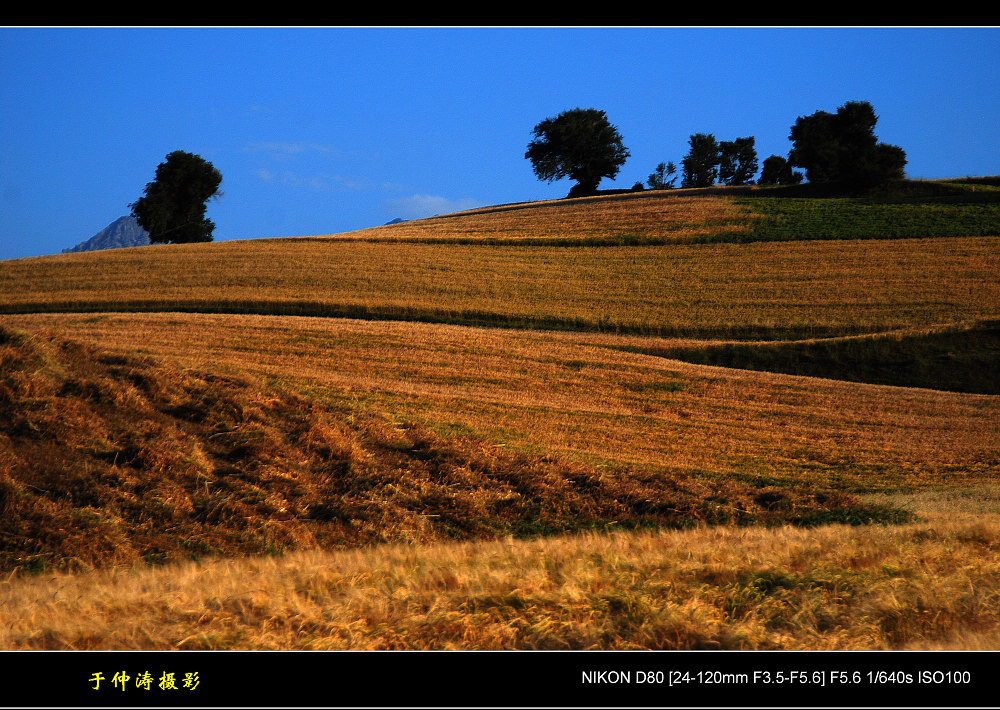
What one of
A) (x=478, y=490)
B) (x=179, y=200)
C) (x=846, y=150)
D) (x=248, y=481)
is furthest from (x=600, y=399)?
(x=179, y=200)

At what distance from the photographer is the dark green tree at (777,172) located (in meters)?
104

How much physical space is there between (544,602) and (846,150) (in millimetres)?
81802

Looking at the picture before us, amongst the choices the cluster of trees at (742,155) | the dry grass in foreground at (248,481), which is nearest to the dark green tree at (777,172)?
the cluster of trees at (742,155)

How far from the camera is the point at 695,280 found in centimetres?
4225

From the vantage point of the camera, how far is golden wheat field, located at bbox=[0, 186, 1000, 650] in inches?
222

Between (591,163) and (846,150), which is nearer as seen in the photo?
(846,150)

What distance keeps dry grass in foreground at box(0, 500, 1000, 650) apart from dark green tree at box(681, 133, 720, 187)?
116 meters

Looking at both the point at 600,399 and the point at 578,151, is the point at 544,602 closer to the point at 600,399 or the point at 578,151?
the point at 600,399

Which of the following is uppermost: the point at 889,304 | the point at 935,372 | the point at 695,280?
the point at 695,280

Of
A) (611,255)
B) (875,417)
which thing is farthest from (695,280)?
(875,417)

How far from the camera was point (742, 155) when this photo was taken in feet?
381

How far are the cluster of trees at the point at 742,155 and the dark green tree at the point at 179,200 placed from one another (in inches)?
1818
